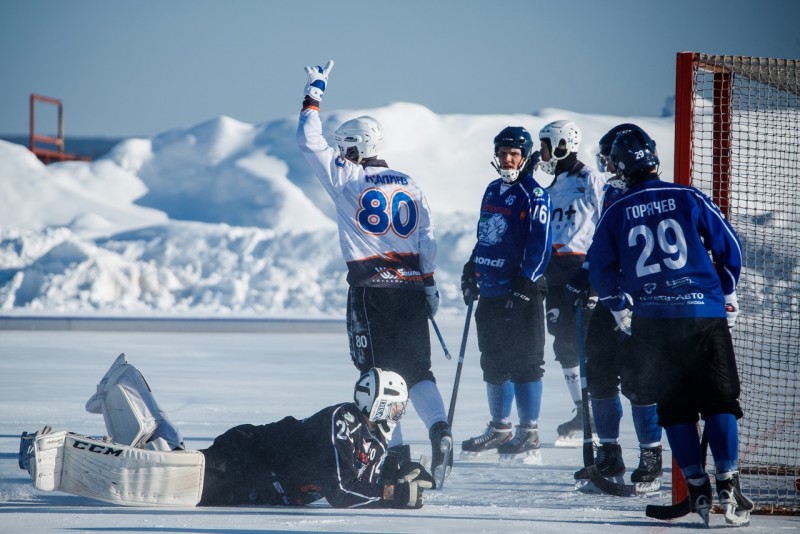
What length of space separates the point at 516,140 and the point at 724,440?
205cm

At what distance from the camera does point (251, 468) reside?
11.5 feet

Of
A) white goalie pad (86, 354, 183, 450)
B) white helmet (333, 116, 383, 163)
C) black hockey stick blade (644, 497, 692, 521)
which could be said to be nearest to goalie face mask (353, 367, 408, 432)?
white goalie pad (86, 354, 183, 450)

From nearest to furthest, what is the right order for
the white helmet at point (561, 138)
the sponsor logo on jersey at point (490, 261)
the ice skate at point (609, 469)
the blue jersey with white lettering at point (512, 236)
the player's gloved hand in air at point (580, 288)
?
the ice skate at point (609, 469)
the player's gloved hand in air at point (580, 288)
the blue jersey with white lettering at point (512, 236)
the sponsor logo on jersey at point (490, 261)
the white helmet at point (561, 138)

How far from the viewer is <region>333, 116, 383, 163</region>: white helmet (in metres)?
4.20

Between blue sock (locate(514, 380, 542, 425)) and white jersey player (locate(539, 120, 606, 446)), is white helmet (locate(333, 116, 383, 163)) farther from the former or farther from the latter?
blue sock (locate(514, 380, 542, 425))

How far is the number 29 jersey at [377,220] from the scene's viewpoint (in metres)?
4.10

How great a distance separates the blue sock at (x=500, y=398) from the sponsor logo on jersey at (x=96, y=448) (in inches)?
85.9

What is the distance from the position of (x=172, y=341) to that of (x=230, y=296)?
674 centimetres

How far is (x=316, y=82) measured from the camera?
13.5ft

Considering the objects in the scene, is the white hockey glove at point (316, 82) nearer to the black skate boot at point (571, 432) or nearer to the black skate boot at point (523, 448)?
the black skate boot at point (523, 448)

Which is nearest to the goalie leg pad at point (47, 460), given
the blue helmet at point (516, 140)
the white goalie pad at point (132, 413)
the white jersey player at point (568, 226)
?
the white goalie pad at point (132, 413)

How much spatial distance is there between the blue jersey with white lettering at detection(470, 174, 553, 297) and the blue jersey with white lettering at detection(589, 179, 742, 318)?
122cm

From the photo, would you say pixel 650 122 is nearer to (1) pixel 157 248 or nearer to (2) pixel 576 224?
(1) pixel 157 248

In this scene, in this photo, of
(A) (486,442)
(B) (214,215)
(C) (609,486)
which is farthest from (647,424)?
(B) (214,215)
